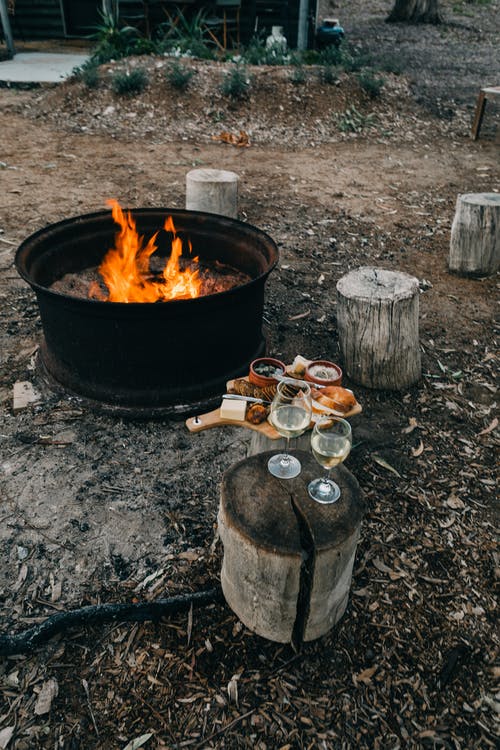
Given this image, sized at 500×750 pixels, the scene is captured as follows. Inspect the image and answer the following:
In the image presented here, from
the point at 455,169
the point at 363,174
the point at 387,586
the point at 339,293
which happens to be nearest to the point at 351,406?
the point at 387,586

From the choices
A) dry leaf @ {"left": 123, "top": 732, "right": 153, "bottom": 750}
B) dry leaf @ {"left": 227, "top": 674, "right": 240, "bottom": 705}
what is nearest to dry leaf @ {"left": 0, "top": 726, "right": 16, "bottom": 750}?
dry leaf @ {"left": 123, "top": 732, "right": 153, "bottom": 750}

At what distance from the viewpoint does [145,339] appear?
3.98 metres

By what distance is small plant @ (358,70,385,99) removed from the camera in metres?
12.2

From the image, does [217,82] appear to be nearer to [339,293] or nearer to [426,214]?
[426,214]

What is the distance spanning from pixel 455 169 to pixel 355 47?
12009 millimetres

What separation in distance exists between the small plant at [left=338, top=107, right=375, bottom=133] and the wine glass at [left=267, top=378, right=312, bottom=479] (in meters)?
10.3

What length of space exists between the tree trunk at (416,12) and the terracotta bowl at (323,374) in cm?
2622

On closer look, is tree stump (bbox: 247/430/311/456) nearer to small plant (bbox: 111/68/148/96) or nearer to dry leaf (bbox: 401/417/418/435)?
dry leaf (bbox: 401/417/418/435)

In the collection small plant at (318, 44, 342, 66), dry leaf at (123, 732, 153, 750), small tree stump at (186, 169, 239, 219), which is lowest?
dry leaf at (123, 732, 153, 750)

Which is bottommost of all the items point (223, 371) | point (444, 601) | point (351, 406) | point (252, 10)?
point (444, 601)

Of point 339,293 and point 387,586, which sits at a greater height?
point 339,293

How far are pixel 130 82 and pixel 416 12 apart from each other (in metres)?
→ 18.4

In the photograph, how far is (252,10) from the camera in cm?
1497

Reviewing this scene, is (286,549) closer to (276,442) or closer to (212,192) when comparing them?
(276,442)
